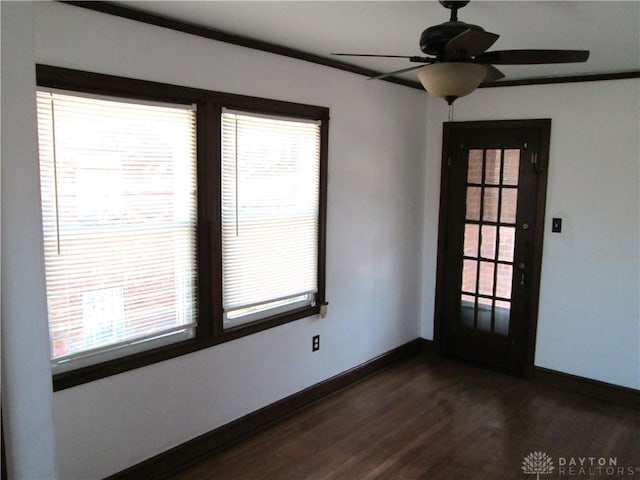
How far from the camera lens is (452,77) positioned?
2043 mm

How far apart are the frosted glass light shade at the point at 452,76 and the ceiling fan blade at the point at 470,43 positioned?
49mm

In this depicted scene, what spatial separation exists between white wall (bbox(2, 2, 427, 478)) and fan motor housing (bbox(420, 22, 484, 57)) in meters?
1.28

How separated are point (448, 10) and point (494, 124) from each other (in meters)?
2.08

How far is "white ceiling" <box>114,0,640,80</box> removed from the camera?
233cm

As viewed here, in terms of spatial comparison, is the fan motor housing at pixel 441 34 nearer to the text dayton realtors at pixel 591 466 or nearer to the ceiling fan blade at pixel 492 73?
the ceiling fan blade at pixel 492 73

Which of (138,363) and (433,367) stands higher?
(138,363)

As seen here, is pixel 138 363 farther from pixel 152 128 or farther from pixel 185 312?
pixel 152 128

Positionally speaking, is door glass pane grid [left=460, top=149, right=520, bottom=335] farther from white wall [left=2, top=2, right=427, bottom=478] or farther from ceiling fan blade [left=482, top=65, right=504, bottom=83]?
ceiling fan blade [left=482, top=65, right=504, bottom=83]

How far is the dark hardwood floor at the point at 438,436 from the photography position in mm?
2975

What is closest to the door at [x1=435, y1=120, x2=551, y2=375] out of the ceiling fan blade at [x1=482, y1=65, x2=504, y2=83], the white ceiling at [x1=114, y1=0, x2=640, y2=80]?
the white ceiling at [x1=114, y1=0, x2=640, y2=80]

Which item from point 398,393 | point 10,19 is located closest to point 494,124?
point 398,393

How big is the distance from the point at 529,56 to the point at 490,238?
8.03ft

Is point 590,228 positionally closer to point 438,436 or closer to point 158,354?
A: point 438,436

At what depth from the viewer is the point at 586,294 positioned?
13.1 ft
